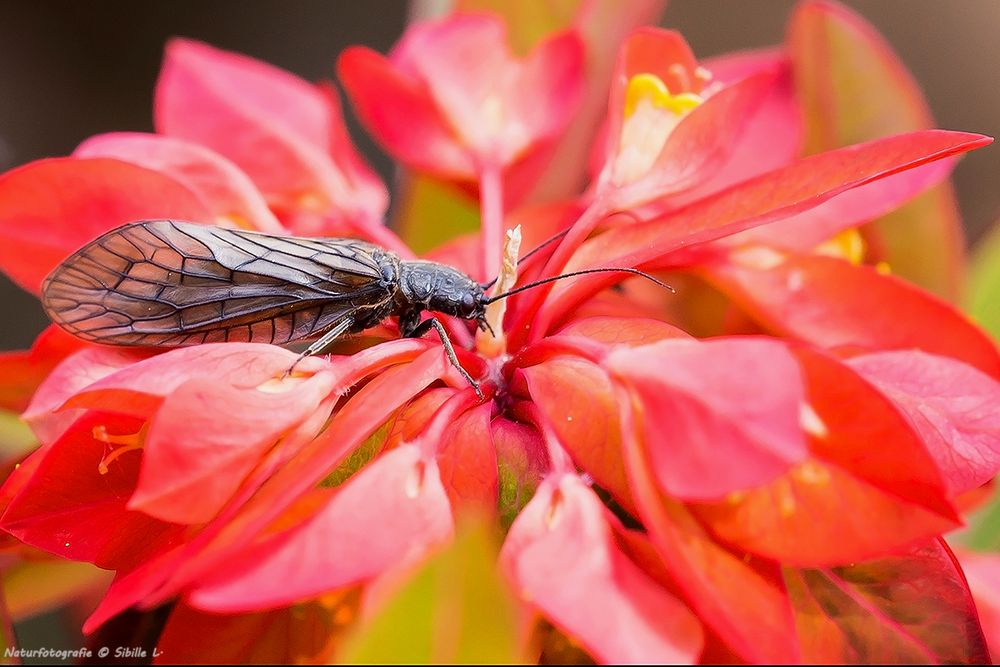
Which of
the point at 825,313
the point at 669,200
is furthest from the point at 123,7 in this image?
the point at 825,313

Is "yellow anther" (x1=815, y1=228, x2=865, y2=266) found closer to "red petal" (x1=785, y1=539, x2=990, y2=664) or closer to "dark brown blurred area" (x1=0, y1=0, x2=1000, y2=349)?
"red petal" (x1=785, y1=539, x2=990, y2=664)

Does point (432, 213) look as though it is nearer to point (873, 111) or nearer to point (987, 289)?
point (873, 111)

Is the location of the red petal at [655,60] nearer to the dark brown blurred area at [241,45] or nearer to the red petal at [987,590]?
the red petal at [987,590]

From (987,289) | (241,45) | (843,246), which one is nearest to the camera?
(843,246)

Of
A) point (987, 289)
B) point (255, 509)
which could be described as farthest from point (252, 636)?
point (987, 289)

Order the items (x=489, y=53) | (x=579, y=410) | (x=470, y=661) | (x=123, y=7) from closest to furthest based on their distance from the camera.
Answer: (x=470, y=661) → (x=579, y=410) → (x=489, y=53) → (x=123, y=7)

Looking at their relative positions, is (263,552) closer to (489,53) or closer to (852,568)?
(852,568)

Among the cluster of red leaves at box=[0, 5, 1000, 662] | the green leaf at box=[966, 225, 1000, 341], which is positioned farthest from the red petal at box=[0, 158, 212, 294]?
the green leaf at box=[966, 225, 1000, 341]
